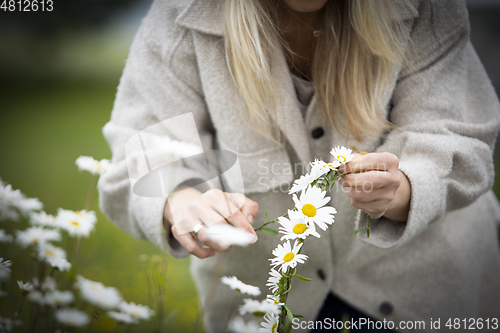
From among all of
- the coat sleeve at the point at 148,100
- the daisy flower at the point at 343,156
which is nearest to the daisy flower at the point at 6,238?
the coat sleeve at the point at 148,100

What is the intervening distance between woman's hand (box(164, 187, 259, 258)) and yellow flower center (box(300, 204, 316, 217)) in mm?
79

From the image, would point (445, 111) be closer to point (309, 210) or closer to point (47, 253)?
point (309, 210)

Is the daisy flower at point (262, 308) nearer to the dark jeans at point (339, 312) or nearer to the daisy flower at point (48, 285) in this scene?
the daisy flower at point (48, 285)

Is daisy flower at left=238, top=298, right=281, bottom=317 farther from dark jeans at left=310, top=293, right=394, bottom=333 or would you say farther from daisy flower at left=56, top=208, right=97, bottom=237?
dark jeans at left=310, top=293, right=394, bottom=333

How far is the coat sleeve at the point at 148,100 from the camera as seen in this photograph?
23.1 inches

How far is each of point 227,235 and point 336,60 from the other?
0.42 metres

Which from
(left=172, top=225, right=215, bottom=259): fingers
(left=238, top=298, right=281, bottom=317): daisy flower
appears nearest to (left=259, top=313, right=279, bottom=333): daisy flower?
(left=238, top=298, right=281, bottom=317): daisy flower

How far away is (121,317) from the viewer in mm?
300

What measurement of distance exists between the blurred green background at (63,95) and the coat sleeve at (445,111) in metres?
0.13

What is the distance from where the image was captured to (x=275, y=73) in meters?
0.60

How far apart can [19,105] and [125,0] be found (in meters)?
0.35

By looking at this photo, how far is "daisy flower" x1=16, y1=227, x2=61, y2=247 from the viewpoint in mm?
317

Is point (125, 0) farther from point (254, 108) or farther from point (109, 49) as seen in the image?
point (254, 108)

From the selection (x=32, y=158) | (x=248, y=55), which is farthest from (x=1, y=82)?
(x=248, y=55)
